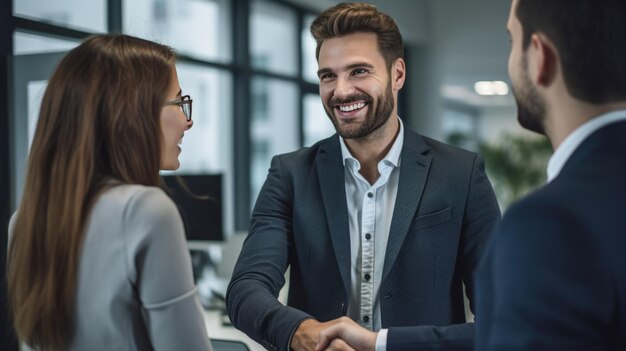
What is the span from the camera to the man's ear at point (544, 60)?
83 centimetres

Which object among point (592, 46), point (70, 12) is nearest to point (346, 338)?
point (592, 46)

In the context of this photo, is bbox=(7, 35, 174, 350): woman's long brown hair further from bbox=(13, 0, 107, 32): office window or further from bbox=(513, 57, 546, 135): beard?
bbox=(13, 0, 107, 32): office window

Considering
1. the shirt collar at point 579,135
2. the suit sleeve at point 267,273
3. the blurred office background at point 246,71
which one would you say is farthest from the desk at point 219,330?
the shirt collar at point 579,135

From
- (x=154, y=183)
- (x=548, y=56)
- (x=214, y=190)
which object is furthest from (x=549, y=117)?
(x=214, y=190)

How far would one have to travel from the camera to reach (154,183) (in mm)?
1044

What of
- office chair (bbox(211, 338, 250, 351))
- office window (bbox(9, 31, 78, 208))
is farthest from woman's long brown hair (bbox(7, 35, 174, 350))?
office window (bbox(9, 31, 78, 208))

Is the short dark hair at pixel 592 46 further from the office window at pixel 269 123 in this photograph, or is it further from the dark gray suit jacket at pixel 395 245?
the office window at pixel 269 123

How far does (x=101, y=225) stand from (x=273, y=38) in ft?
17.9

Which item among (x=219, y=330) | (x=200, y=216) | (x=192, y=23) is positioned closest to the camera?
(x=219, y=330)

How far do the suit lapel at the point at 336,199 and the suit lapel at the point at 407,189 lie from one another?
0.09 m

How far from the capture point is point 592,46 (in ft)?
2.62

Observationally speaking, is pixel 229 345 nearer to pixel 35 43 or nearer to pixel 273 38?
pixel 35 43

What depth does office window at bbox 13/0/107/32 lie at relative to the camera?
145 inches

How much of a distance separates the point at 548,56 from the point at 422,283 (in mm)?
712
